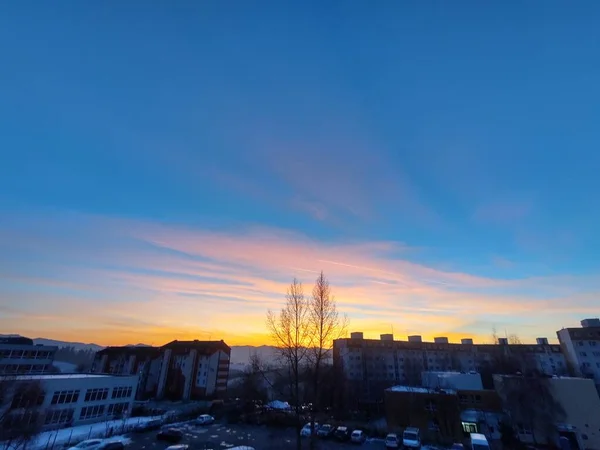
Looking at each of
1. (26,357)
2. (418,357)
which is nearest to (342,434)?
(26,357)

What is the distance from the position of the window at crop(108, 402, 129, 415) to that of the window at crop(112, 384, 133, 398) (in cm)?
83

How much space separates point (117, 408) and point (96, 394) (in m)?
3.89

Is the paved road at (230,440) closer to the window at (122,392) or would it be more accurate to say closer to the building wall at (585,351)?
the window at (122,392)

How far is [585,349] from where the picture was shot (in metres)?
63.7

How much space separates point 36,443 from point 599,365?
288ft

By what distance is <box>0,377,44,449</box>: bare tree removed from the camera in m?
18.5

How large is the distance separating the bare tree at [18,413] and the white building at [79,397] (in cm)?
21

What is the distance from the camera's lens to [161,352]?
195 ft

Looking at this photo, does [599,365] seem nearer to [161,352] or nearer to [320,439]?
[320,439]

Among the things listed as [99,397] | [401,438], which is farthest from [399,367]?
[99,397]

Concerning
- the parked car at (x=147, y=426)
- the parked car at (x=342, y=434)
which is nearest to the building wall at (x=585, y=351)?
the parked car at (x=342, y=434)

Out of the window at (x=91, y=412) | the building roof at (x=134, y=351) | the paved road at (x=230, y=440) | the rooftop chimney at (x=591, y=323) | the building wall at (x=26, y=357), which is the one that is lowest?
the paved road at (x=230, y=440)

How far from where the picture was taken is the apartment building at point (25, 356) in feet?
160

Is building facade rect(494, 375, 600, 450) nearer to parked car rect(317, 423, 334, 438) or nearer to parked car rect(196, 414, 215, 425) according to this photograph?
parked car rect(317, 423, 334, 438)
